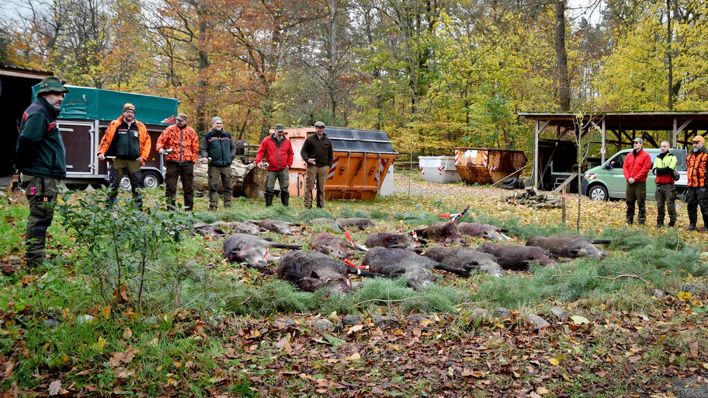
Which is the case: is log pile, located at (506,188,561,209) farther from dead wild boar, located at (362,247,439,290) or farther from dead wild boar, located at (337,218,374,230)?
dead wild boar, located at (362,247,439,290)

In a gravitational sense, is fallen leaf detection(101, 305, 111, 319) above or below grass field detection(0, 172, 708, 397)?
above

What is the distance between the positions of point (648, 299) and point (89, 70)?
30706 mm

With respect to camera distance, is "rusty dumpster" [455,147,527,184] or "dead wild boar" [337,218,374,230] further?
"rusty dumpster" [455,147,527,184]

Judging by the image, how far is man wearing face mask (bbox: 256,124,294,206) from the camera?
1281 cm

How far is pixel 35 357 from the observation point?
389 centimetres

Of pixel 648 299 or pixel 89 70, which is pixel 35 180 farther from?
pixel 89 70

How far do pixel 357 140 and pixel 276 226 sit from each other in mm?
7749

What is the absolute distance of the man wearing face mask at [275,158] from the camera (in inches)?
504

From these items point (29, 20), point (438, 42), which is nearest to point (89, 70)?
point (29, 20)

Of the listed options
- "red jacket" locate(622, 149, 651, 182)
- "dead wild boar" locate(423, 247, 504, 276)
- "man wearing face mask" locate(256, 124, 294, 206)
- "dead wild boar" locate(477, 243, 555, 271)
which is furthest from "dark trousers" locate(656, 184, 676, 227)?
"man wearing face mask" locate(256, 124, 294, 206)

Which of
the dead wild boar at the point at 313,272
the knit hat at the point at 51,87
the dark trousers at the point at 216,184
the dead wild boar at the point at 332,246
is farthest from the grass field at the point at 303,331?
the dark trousers at the point at 216,184

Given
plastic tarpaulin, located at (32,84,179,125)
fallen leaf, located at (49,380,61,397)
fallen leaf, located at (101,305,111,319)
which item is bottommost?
fallen leaf, located at (49,380,61,397)

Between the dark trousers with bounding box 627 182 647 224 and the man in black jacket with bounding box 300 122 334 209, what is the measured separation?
6640mm

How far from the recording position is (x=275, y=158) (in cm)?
1280
